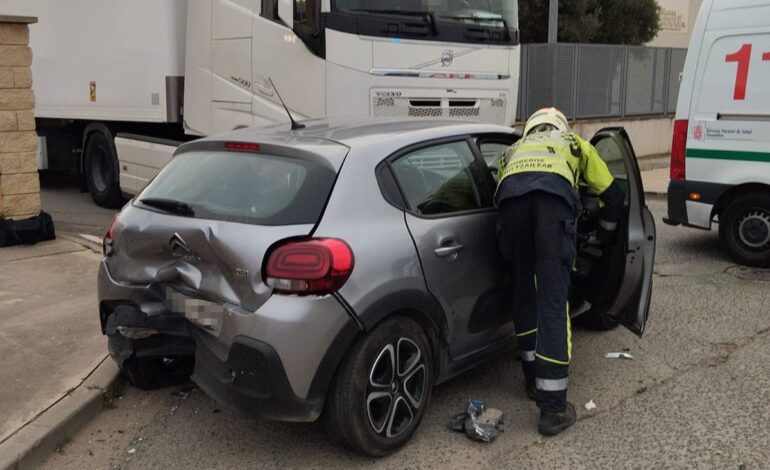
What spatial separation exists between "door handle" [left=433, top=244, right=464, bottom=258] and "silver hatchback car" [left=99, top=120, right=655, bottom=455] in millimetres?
11

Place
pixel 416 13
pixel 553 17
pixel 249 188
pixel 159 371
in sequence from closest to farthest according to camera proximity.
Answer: pixel 249 188, pixel 159 371, pixel 416 13, pixel 553 17

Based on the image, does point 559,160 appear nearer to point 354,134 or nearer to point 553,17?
point 354,134

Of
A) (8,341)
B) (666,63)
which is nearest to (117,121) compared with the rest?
(8,341)

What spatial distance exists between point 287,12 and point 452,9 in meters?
1.70

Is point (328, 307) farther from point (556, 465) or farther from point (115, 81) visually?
point (115, 81)

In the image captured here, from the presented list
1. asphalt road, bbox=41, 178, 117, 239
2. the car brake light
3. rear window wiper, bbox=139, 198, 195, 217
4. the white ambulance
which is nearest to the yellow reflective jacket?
the car brake light

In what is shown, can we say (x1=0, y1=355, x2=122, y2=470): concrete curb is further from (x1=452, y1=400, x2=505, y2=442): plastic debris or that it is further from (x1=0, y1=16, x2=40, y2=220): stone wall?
(x1=0, y1=16, x2=40, y2=220): stone wall

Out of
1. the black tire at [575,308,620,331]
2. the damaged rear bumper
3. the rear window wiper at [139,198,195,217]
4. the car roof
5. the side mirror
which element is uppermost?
the side mirror

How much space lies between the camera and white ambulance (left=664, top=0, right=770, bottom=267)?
6.73 m

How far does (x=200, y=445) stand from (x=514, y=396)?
5.70ft

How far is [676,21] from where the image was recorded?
87.7ft

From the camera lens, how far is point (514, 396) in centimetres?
429

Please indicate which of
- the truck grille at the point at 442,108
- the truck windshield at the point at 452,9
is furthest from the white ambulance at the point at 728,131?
the truck windshield at the point at 452,9

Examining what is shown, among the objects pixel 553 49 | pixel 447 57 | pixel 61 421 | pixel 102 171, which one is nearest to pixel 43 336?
pixel 61 421
